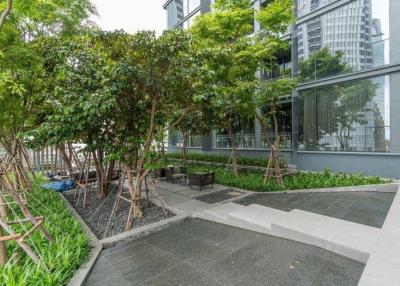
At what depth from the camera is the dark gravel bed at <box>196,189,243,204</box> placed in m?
7.18

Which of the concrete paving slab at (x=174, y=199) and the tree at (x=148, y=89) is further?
the concrete paving slab at (x=174, y=199)

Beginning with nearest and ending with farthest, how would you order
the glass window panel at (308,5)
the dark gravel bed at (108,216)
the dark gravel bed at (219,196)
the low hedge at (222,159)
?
1. the dark gravel bed at (108,216)
2. the dark gravel bed at (219,196)
3. the glass window panel at (308,5)
4. the low hedge at (222,159)

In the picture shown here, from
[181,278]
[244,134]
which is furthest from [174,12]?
[181,278]

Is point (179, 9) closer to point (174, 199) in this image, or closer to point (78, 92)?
point (174, 199)

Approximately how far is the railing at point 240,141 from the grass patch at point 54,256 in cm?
990

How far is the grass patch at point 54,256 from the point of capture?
2967mm

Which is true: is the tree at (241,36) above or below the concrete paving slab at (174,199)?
above

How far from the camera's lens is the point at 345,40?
385 inches

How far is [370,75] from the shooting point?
29.4ft

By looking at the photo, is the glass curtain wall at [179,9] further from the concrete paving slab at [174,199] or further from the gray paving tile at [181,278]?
the gray paving tile at [181,278]

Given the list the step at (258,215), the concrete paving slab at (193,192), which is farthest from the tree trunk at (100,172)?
the step at (258,215)

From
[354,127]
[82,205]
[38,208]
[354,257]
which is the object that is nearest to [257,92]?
[354,127]

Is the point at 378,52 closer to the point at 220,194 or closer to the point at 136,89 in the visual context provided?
the point at 220,194

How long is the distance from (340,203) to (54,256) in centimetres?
690
